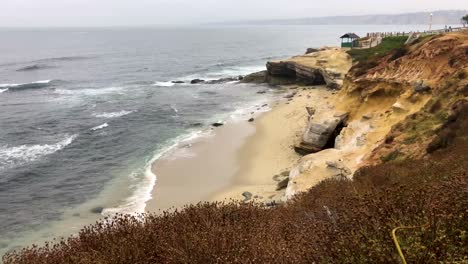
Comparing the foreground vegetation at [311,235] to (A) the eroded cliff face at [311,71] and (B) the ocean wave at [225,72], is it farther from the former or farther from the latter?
(B) the ocean wave at [225,72]

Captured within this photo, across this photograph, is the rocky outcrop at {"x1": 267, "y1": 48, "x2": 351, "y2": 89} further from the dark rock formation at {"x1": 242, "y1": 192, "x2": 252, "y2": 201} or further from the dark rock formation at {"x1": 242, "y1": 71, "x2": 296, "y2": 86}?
the dark rock formation at {"x1": 242, "y1": 192, "x2": 252, "y2": 201}

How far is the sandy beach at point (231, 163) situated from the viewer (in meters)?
22.2

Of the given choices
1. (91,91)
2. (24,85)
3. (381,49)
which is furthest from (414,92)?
(24,85)

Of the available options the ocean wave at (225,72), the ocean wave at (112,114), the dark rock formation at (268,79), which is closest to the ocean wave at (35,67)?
the ocean wave at (225,72)

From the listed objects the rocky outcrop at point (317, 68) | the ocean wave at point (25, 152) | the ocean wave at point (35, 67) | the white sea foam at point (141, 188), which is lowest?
the white sea foam at point (141, 188)

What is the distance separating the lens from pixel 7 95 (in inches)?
2189

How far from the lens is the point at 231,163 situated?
27219 mm

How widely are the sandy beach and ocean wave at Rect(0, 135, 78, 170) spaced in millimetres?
8866

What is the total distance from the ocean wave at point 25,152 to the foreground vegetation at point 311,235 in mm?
22383

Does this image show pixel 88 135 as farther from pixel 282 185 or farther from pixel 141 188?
pixel 282 185

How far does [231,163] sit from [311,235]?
2079cm

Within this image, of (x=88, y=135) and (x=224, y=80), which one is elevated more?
(x=224, y=80)

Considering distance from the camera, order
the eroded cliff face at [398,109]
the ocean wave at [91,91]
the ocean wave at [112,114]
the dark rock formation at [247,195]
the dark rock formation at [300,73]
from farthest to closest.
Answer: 1. the ocean wave at [91,91]
2. the dark rock formation at [300,73]
3. the ocean wave at [112,114]
4. the dark rock formation at [247,195]
5. the eroded cliff face at [398,109]

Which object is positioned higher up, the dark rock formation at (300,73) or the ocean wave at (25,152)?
the dark rock formation at (300,73)
